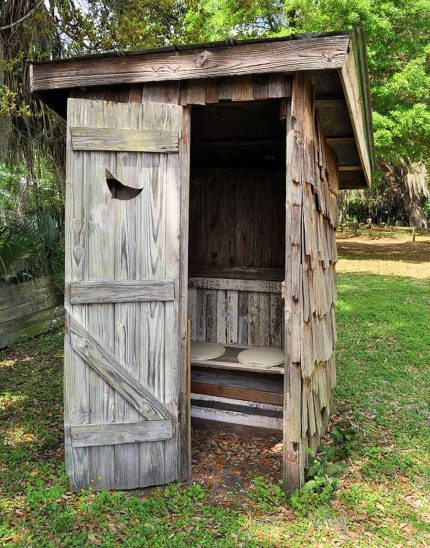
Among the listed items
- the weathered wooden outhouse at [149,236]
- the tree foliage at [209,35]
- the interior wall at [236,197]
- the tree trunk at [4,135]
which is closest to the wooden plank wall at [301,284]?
the weathered wooden outhouse at [149,236]

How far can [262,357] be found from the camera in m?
4.06

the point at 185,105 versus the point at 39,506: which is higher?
the point at 185,105

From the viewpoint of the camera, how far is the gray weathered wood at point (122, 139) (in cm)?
299

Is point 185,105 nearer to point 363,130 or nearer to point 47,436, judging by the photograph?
point 363,130

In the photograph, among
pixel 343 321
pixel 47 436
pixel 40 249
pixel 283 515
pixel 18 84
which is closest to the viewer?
pixel 283 515

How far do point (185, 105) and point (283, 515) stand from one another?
107 inches

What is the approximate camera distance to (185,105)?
312 cm

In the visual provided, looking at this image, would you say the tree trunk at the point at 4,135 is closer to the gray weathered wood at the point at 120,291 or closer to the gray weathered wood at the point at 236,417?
the gray weathered wood at the point at 120,291

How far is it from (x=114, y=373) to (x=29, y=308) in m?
4.41

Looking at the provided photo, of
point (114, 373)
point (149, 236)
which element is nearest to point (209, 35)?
point (149, 236)

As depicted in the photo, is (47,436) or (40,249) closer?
(47,436)

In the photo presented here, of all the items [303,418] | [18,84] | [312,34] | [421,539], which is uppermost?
[18,84]

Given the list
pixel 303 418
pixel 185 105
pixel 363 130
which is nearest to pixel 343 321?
pixel 363 130

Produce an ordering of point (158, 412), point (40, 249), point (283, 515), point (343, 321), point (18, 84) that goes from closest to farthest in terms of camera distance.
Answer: point (283, 515), point (158, 412), point (18, 84), point (40, 249), point (343, 321)
